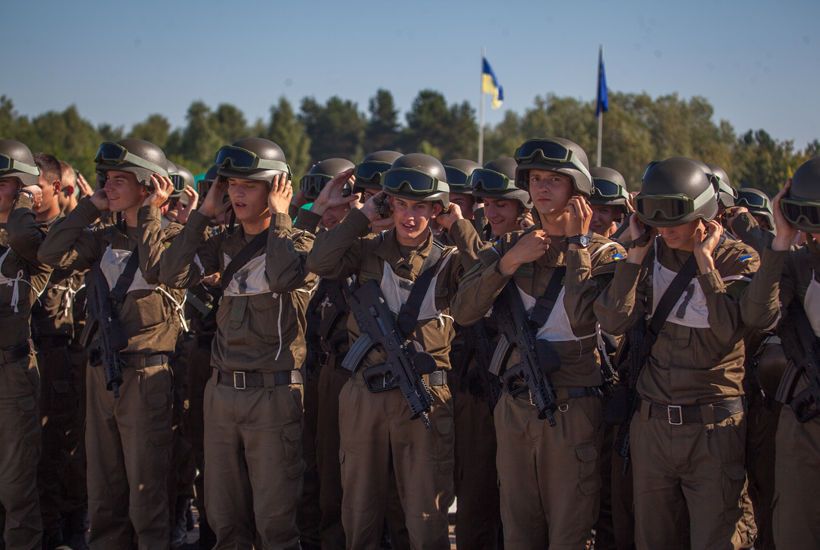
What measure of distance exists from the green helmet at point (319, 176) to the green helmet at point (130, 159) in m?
1.38

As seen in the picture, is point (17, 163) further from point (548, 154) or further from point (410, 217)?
point (548, 154)

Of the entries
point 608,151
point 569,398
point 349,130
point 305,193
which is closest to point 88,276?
point 305,193

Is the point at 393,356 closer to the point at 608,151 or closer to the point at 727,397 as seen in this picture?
the point at 727,397

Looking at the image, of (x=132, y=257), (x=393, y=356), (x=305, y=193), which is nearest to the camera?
(x=393, y=356)

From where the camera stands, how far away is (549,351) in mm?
5051

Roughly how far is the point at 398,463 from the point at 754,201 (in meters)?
4.38

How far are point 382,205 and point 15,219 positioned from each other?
2.79m

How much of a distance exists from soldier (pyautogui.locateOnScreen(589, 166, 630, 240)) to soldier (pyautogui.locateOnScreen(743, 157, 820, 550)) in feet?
7.79

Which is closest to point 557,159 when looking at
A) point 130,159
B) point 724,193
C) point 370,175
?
point 724,193

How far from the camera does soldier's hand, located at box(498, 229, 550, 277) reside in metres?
5.06

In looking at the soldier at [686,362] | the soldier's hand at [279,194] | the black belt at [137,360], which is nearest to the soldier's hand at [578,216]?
the soldier at [686,362]

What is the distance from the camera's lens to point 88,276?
653 centimetres

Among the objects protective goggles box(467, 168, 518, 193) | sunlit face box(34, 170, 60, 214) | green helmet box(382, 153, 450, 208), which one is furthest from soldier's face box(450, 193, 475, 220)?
sunlit face box(34, 170, 60, 214)

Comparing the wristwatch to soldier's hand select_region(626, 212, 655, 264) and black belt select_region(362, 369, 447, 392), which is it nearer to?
soldier's hand select_region(626, 212, 655, 264)
